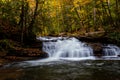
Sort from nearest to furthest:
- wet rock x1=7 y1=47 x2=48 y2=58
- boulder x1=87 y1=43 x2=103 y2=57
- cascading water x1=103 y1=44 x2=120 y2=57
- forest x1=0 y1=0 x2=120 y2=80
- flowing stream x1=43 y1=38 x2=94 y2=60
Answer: forest x1=0 y1=0 x2=120 y2=80 → wet rock x1=7 y1=47 x2=48 y2=58 → flowing stream x1=43 y1=38 x2=94 y2=60 → cascading water x1=103 y1=44 x2=120 y2=57 → boulder x1=87 y1=43 x2=103 y2=57

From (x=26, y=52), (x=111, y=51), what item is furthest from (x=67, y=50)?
(x=26, y=52)

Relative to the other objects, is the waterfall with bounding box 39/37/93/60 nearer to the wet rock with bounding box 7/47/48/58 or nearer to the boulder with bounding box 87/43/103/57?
the boulder with bounding box 87/43/103/57

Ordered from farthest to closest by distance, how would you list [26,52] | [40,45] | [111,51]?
[111,51] < [40,45] < [26,52]

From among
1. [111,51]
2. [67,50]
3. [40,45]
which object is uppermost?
[40,45]

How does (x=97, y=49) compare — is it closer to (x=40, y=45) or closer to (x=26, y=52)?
(x=40, y=45)

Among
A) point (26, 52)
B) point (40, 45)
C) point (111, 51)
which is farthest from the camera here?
point (111, 51)

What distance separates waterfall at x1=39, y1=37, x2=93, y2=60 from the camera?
17.7 meters

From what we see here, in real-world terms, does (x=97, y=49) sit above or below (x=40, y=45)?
below

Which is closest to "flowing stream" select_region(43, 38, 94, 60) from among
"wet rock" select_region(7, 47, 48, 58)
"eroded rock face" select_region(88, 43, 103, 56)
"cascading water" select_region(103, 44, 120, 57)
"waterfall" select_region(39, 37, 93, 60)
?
"waterfall" select_region(39, 37, 93, 60)

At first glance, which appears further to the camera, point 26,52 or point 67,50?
point 67,50

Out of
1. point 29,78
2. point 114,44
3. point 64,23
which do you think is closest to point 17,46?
point 29,78

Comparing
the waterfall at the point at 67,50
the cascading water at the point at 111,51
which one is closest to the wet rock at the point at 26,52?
the waterfall at the point at 67,50

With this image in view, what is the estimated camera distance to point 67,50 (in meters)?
18.4

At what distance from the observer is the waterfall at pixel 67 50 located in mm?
17672
